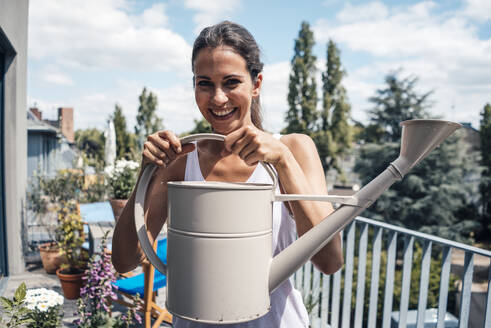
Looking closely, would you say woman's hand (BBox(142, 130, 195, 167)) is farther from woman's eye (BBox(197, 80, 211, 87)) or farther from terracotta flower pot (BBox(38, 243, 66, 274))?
terracotta flower pot (BBox(38, 243, 66, 274))

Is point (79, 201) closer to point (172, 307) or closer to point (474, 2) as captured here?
point (172, 307)

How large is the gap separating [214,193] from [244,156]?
127mm

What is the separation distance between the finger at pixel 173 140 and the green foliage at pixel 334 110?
74.7 feet

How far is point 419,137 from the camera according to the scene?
0.60m

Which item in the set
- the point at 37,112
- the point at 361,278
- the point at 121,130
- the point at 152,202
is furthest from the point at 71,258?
the point at 37,112

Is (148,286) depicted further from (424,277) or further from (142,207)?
(142,207)

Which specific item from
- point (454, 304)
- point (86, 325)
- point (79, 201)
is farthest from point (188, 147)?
point (454, 304)

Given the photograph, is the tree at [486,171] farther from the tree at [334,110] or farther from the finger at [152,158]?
the finger at [152,158]

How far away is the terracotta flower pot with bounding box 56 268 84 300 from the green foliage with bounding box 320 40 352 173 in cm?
2058

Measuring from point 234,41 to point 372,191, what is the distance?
50cm

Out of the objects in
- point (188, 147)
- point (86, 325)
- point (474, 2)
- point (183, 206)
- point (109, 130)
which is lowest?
point (86, 325)

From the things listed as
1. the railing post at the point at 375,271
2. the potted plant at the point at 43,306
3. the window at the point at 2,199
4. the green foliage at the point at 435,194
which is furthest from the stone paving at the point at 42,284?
the green foliage at the point at 435,194

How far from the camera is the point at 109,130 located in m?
7.87

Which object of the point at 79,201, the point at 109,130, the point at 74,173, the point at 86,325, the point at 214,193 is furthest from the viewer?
the point at 109,130
